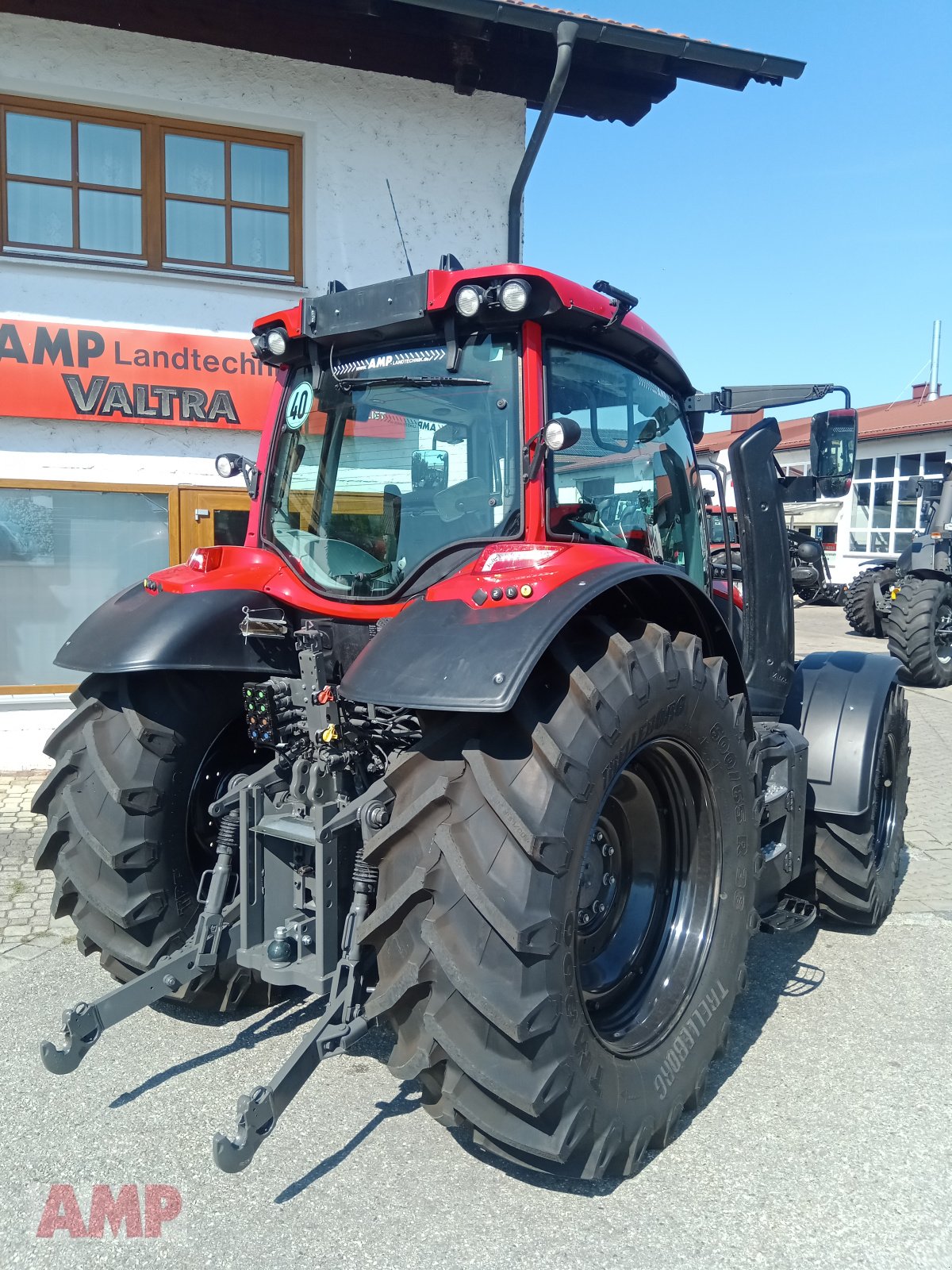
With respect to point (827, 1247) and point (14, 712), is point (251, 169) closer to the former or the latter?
point (14, 712)

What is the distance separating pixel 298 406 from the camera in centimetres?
342

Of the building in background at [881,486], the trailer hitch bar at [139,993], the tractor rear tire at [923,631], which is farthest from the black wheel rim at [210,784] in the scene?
the building in background at [881,486]

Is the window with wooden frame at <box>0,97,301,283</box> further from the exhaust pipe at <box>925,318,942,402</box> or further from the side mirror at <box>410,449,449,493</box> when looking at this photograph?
the exhaust pipe at <box>925,318,942,402</box>

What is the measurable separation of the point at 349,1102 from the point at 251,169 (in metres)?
6.53

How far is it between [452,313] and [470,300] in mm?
132

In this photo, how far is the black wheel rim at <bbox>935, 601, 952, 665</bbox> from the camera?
39.9 ft

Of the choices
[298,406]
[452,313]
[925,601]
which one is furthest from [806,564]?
[925,601]

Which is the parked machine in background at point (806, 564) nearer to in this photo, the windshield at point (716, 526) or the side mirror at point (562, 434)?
the windshield at point (716, 526)

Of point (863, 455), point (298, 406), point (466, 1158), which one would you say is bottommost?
point (466, 1158)

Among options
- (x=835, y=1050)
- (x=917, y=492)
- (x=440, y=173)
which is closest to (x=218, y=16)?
(x=440, y=173)

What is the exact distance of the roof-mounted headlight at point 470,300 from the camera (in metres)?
2.68

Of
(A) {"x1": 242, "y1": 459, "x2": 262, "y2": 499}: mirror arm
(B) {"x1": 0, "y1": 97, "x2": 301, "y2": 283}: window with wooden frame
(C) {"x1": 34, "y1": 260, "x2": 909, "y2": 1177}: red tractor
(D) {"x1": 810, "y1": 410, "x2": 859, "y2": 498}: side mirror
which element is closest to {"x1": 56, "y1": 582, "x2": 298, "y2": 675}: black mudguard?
(C) {"x1": 34, "y1": 260, "x2": 909, "y2": 1177}: red tractor

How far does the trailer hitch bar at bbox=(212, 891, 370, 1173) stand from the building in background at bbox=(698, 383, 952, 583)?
24780mm

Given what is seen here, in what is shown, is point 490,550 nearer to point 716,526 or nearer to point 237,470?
point 237,470
